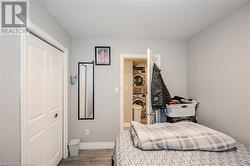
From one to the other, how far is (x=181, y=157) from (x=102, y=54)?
8.12ft

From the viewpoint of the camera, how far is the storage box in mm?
Answer: 3053

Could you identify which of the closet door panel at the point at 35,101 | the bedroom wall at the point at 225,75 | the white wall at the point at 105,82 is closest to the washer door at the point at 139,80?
the white wall at the point at 105,82

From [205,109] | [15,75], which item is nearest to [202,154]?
[205,109]

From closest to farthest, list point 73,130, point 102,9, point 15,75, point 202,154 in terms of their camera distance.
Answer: point 15,75 → point 202,154 → point 102,9 → point 73,130

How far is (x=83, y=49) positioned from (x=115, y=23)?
1.13 m

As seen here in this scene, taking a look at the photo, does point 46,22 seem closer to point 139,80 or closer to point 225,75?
point 225,75

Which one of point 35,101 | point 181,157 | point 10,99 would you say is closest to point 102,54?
point 35,101

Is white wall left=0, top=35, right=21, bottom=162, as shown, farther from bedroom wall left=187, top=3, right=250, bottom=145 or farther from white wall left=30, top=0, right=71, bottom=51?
bedroom wall left=187, top=3, right=250, bottom=145

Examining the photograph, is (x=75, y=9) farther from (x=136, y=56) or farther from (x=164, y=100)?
(x=164, y=100)

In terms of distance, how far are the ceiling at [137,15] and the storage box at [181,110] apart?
53.6 inches

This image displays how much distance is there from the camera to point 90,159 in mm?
2957

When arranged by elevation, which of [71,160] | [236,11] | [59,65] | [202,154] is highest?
[236,11]

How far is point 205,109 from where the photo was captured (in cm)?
286

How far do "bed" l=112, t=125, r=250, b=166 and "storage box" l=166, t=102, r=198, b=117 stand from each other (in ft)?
4.12
